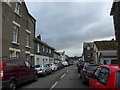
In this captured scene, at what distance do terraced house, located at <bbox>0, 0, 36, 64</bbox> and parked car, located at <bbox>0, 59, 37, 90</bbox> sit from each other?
5.05 meters

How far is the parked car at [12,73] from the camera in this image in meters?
7.95

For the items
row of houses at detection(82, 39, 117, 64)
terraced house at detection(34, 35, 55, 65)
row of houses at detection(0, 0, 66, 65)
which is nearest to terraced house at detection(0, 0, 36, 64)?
row of houses at detection(0, 0, 66, 65)

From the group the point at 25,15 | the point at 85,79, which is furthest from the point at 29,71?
the point at 25,15

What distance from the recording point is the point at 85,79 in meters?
10.4

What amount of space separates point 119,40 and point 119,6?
343 cm

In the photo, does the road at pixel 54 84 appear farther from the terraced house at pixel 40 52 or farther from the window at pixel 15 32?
the terraced house at pixel 40 52

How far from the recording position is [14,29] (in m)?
17.6

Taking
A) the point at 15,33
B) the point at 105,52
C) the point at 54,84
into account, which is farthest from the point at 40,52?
the point at 54,84

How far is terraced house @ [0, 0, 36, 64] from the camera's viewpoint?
14.9 meters

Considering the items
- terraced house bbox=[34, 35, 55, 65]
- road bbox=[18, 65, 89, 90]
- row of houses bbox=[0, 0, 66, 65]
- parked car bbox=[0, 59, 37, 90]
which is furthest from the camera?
terraced house bbox=[34, 35, 55, 65]

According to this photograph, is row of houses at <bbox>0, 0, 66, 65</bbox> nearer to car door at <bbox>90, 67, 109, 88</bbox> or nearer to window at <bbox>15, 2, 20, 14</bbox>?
window at <bbox>15, 2, 20, 14</bbox>

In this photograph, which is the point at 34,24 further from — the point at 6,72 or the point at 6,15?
the point at 6,72

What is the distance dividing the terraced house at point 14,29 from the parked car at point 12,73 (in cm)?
505

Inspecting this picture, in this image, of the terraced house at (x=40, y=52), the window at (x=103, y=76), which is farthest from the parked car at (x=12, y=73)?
the terraced house at (x=40, y=52)
